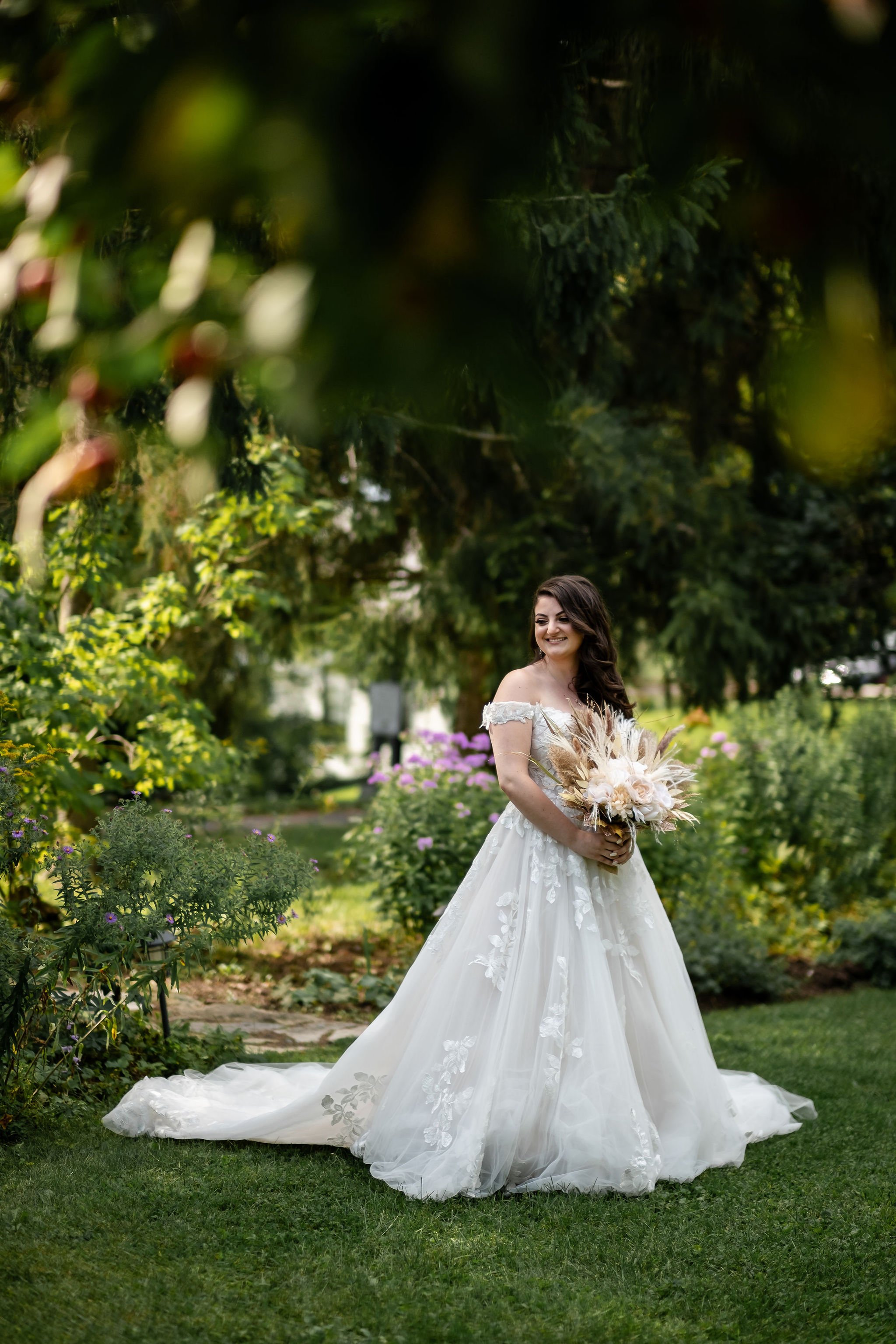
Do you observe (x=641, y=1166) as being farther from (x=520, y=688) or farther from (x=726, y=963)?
(x=726, y=963)

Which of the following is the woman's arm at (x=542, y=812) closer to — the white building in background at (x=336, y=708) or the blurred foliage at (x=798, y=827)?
the blurred foliage at (x=798, y=827)

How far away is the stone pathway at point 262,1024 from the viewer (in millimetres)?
5633

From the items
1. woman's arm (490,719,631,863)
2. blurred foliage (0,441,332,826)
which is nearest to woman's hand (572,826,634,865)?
woman's arm (490,719,631,863)

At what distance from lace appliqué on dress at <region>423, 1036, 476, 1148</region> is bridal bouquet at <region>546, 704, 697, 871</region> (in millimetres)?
859

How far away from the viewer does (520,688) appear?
4227mm

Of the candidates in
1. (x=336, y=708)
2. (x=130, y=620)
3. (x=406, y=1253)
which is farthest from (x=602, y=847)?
(x=336, y=708)

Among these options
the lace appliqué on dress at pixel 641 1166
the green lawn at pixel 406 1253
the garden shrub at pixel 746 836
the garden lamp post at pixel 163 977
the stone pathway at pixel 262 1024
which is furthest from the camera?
the garden shrub at pixel 746 836

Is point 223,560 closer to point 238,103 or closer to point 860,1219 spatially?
point 860,1219

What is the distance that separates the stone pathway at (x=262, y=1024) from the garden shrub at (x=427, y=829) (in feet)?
4.05

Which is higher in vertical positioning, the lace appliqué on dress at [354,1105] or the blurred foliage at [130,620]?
the blurred foliage at [130,620]

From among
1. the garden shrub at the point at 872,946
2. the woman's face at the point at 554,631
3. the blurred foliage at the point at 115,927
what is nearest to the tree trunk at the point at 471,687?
the garden shrub at the point at 872,946

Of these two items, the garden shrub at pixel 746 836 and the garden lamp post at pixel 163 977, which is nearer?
the garden lamp post at pixel 163 977

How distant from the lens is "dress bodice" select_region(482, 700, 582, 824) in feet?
13.6

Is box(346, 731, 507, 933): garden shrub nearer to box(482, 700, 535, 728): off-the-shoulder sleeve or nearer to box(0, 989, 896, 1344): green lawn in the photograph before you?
box(482, 700, 535, 728): off-the-shoulder sleeve
